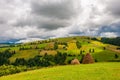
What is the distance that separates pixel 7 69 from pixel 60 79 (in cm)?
6543

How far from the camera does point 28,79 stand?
1775 inches

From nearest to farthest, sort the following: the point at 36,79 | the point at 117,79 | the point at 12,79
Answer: the point at 117,79 < the point at 36,79 < the point at 12,79

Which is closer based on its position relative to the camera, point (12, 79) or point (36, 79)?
point (36, 79)

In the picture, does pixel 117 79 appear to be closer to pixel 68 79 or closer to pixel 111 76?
pixel 111 76

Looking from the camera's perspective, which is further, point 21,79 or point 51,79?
point 21,79

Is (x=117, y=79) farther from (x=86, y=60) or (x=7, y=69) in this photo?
(x=7, y=69)

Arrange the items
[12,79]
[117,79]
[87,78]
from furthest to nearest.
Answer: [12,79], [87,78], [117,79]

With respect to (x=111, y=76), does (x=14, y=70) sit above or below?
below

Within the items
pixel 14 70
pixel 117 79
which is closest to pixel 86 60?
pixel 14 70

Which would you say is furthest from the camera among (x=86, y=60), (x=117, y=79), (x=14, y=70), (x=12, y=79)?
(x=14, y=70)

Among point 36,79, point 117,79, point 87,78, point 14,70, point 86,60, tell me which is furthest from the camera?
point 14,70

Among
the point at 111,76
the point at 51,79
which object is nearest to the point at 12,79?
the point at 51,79

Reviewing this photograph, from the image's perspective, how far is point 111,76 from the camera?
40.9 metres

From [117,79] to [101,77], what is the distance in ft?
10.9
